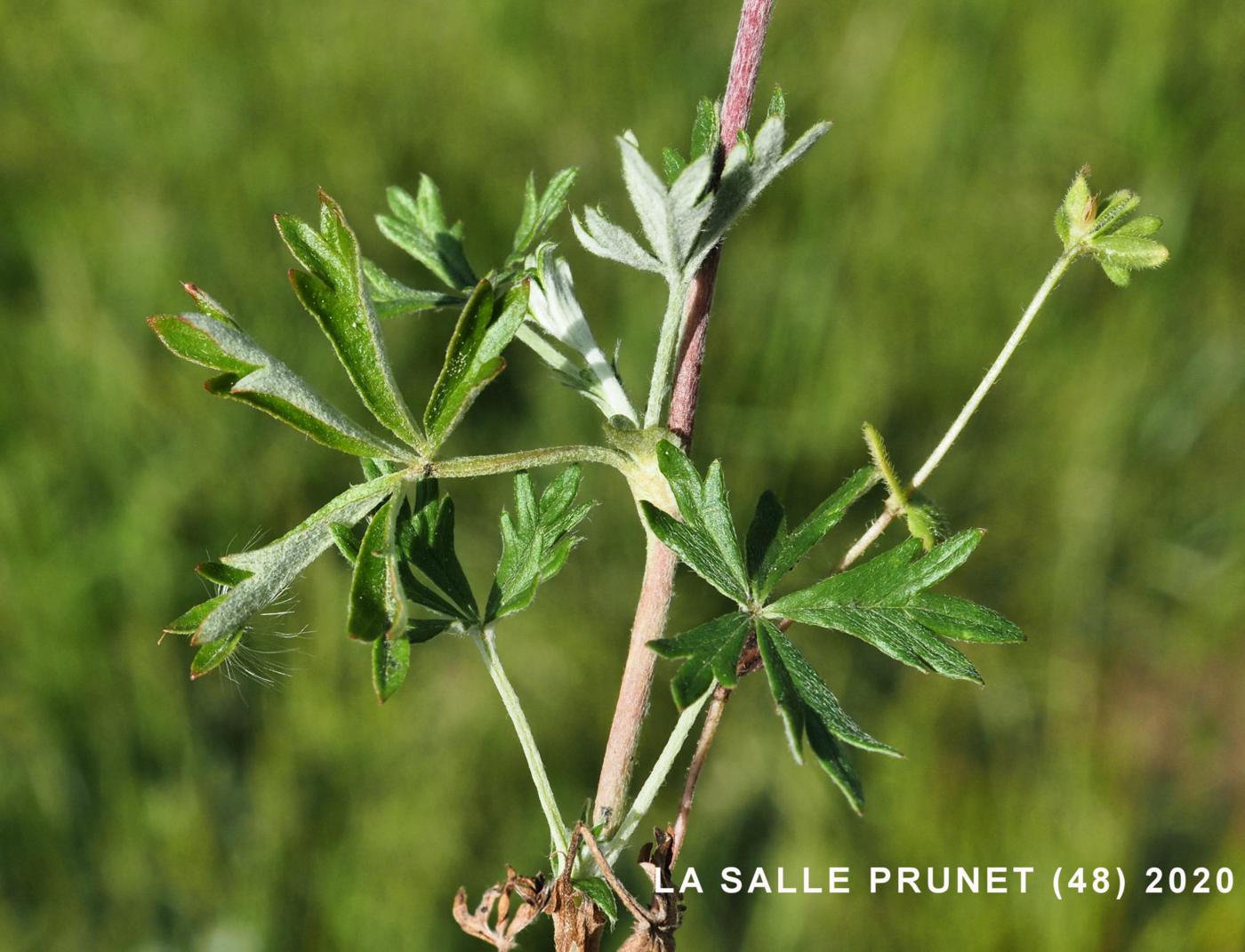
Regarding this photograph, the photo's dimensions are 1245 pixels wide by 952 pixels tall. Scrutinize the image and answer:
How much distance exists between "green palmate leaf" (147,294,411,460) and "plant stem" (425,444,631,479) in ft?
0.13

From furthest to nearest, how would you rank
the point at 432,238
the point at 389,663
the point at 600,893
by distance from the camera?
the point at 432,238, the point at 600,893, the point at 389,663

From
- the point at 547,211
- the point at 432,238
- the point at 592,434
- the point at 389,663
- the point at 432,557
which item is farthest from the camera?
the point at 592,434

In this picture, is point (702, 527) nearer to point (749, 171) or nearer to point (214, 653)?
point (749, 171)

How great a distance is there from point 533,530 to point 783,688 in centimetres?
34

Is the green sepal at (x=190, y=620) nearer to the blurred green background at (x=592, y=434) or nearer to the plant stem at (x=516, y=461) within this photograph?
the plant stem at (x=516, y=461)

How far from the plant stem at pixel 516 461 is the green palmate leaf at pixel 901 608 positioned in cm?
23

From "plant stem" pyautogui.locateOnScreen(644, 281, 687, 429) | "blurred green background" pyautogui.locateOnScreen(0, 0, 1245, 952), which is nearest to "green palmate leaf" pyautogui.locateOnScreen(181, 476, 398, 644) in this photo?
"plant stem" pyautogui.locateOnScreen(644, 281, 687, 429)

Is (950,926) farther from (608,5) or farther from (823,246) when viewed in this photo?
(608,5)

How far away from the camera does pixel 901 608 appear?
1059 mm

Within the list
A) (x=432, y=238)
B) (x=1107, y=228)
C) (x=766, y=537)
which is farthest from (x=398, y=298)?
(x=1107, y=228)

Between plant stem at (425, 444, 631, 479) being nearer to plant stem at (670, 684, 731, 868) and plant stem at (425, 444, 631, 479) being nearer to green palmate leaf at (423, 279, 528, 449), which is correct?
green palmate leaf at (423, 279, 528, 449)

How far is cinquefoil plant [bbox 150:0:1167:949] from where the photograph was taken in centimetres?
91

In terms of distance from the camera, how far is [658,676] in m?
3.47

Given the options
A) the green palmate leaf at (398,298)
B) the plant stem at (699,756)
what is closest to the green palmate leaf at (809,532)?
the plant stem at (699,756)
